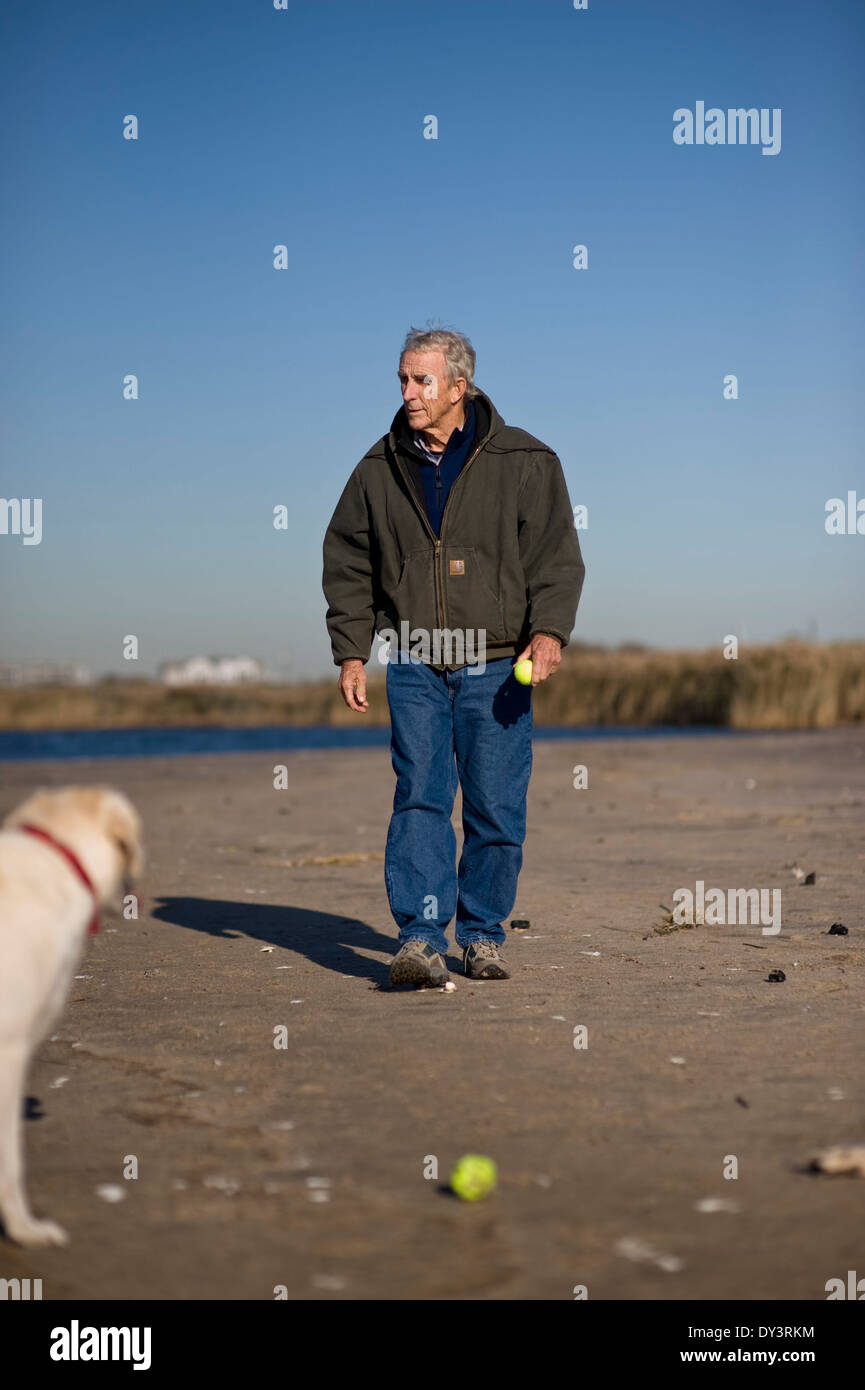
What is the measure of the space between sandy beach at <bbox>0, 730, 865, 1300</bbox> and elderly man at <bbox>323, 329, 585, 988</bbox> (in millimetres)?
494

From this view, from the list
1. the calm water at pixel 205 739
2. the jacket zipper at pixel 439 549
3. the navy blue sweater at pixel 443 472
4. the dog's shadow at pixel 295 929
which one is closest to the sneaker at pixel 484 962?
the dog's shadow at pixel 295 929

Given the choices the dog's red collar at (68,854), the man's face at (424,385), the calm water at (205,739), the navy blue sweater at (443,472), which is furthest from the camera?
the calm water at (205,739)

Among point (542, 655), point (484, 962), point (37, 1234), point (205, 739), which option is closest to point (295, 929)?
point (484, 962)

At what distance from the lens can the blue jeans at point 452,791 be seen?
5.65 m

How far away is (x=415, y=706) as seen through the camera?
566 cm

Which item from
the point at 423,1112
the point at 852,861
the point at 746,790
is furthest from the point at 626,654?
the point at 423,1112

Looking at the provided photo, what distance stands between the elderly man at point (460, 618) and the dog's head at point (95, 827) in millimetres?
2501

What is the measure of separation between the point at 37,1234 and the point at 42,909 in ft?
2.32

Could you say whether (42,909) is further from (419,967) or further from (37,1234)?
(419,967)

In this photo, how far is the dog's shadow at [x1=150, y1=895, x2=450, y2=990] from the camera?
6.18 metres

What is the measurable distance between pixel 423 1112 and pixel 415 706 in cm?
220

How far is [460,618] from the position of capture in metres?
5.64

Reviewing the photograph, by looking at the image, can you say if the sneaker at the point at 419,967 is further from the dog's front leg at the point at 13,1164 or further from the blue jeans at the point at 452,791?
the dog's front leg at the point at 13,1164

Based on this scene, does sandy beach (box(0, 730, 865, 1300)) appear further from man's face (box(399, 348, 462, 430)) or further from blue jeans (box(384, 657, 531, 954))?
man's face (box(399, 348, 462, 430))
